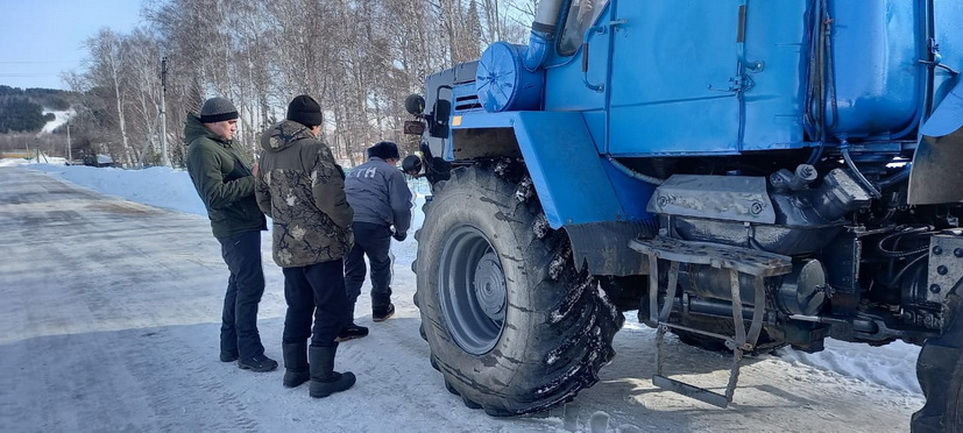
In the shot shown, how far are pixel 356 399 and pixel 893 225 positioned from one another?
288cm

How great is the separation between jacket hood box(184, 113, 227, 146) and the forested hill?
11227 centimetres

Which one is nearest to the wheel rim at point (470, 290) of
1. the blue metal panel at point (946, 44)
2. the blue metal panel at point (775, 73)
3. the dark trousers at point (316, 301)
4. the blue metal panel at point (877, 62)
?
the dark trousers at point (316, 301)

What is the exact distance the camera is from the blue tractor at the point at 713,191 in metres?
2.36

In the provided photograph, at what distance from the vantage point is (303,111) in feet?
13.2

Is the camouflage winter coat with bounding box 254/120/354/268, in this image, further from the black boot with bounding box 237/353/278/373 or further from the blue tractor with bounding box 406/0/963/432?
the black boot with bounding box 237/353/278/373

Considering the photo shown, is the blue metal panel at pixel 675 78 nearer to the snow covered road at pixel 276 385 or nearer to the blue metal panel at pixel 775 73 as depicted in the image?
the blue metal panel at pixel 775 73

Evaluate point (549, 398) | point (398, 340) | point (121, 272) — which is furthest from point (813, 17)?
point (121, 272)

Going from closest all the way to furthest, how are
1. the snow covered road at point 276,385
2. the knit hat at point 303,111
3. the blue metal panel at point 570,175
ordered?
the blue metal panel at point 570,175 → the snow covered road at point 276,385 → the knit hat at point 303,111

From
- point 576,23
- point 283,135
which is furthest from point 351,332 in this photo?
point 576,23

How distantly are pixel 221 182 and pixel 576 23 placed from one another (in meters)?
2.54

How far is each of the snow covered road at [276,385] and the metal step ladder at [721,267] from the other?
75cm

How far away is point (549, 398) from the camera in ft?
10.7

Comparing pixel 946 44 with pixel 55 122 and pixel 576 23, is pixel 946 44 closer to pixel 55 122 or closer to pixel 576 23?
pixel 576 23

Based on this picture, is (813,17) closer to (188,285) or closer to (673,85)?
(673,85)
